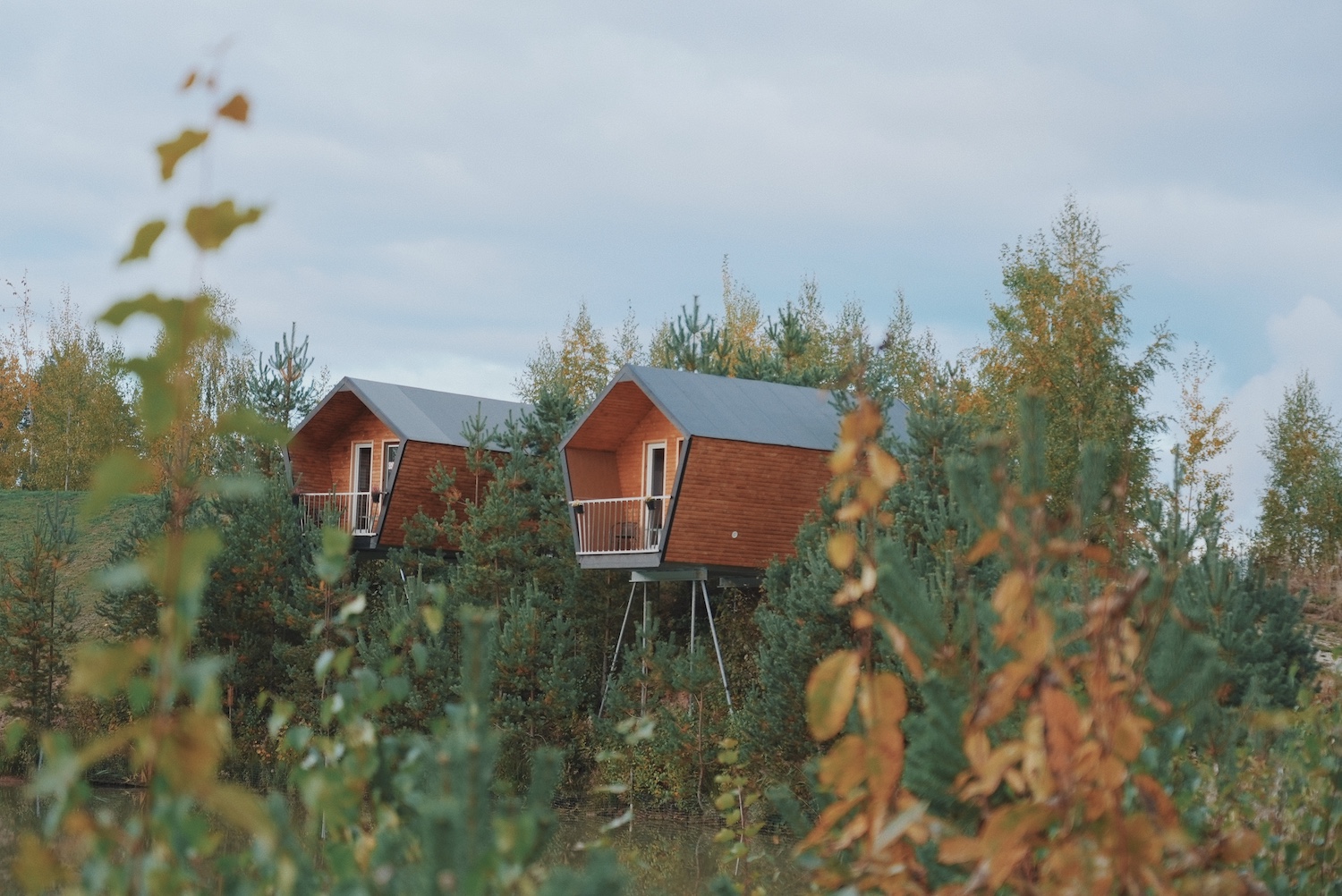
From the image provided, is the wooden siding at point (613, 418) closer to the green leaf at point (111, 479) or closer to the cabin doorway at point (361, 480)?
the cabin doorway at point (361, 480)

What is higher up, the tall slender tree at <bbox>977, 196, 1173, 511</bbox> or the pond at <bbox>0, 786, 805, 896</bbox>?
the tall slender tree at <bbox>977, 196, 1173, 511</bbox>

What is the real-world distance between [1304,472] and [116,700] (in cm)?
2847

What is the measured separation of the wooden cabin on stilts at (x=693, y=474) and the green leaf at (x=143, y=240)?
1720 cm

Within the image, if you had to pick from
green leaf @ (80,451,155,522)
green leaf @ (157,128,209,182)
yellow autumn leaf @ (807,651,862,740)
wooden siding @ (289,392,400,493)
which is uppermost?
wooden siding @ (289,392,400,493)

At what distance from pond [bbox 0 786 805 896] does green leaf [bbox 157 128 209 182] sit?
10.5m

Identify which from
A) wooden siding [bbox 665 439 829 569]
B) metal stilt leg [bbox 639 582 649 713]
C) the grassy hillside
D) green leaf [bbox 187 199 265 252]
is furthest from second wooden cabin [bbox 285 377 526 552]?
green leaf [bbox 187 199 265 252]

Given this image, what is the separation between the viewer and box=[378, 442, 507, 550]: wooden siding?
23312mm

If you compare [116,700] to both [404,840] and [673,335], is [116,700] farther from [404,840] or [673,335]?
[404,840]

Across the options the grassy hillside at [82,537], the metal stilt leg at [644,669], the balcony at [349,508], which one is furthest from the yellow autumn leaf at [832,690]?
the grassy hillside at [82,537]

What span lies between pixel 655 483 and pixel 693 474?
254 centimetres

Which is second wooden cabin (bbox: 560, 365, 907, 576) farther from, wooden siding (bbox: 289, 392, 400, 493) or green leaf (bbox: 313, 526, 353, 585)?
green leaf (bbox: 313, 526, 353, 585)

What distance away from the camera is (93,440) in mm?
38906

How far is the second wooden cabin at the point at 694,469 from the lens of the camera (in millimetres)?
19109

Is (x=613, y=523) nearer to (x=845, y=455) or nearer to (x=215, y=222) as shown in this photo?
(x=845, y=455)
